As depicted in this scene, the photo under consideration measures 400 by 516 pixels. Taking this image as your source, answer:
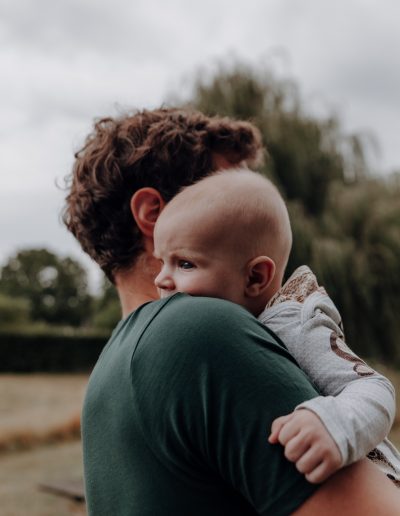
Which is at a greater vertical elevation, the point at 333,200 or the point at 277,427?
the point at 277,427

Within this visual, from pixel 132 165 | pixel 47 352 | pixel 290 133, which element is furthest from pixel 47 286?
pixel 132 165

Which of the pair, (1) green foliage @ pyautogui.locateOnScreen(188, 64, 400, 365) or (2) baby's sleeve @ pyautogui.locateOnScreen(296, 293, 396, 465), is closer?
(2) baby's sleeve @ pyautogui.locateOnScreen(296, 293, 396, 465)

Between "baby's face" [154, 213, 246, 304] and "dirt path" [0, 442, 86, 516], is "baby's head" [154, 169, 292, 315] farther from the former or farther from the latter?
"dirt path" [0, 442, 86, 516]

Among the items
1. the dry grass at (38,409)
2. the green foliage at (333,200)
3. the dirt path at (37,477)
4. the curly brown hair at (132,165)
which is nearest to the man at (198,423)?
the curly brown hair at (132,165)

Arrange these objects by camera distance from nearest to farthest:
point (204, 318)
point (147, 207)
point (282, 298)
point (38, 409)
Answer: point (204, 318)
point (282, 298)
point (147, 207)
point (38, 409)

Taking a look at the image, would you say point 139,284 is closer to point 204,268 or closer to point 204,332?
point 204,268

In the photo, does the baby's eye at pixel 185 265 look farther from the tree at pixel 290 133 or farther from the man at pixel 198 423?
the tree at pixel 290 133

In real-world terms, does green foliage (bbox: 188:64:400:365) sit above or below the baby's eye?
below

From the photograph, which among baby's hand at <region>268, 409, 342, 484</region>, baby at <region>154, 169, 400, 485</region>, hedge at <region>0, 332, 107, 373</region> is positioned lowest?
hedge at <region>0, 332, 107, 373</region>

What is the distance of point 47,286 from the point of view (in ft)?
144

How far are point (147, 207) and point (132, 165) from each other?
11 centimetres

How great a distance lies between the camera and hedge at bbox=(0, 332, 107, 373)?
74.3 ft

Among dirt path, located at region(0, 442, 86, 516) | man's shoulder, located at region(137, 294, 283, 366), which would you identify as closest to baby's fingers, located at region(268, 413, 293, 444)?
man's shoulder, located at region(137, 294, 283, 366)

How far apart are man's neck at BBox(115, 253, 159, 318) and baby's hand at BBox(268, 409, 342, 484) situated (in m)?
0.77
